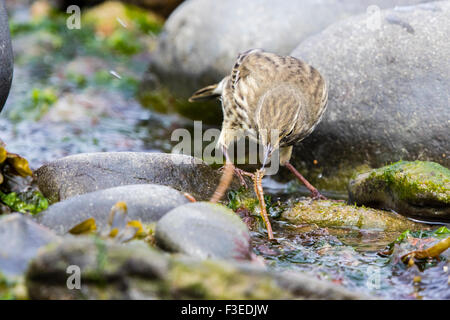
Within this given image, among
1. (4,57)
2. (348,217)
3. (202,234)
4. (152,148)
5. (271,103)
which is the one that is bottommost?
(152,148)

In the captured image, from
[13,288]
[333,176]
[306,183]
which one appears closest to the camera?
[13,288]

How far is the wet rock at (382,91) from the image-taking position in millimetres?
6750

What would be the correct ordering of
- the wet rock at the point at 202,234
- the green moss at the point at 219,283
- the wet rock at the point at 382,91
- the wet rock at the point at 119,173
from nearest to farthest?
the green moss at the point at 219,283 → the wet rock at the point at 202,234 → the wet rock at the point at 119,173 → the wet rock at the point at 382,91

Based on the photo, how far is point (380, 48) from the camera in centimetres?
720

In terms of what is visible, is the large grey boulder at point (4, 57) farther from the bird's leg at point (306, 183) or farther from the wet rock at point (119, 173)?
the bird's leg at point (306, 183)

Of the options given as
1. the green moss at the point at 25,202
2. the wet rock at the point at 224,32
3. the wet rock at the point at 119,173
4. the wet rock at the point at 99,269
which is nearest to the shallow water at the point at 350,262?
the wet rock at the point at 119,173

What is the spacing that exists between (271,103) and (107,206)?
6.73ft

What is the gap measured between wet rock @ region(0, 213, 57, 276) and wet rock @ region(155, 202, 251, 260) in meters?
0.77

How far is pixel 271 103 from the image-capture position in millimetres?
5836

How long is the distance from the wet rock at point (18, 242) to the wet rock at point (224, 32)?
5.77 metres

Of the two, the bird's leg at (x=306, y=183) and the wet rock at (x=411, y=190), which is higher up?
the wet rock at (x=411, y=190)

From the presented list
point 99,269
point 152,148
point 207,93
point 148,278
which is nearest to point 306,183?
point 207,93

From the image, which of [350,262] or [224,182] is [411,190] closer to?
[350,262]

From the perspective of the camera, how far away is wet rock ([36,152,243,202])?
549 centimetres
